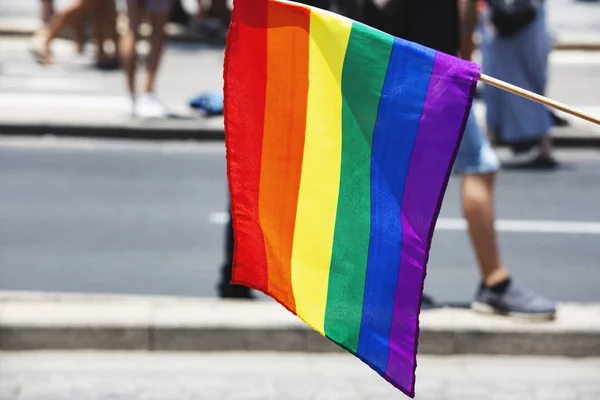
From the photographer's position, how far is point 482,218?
5.37 metres

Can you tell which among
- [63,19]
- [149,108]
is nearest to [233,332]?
[149,108]

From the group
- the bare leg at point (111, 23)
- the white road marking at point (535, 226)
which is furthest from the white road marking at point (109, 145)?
the bare leg at point (111, 23)

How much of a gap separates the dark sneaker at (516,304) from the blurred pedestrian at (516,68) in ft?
10.3

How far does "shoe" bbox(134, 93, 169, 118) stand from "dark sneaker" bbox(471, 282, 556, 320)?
509 cm

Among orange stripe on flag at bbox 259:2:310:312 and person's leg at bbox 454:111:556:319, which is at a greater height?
orange stripe on flag at bbox 259:2:310:312

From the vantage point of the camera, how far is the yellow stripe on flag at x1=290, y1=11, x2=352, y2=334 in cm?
303

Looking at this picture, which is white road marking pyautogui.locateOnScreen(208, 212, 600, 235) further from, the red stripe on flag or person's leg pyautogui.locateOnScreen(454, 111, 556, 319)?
the red stripe on flag

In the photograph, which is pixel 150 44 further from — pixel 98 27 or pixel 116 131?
pixel 98 27

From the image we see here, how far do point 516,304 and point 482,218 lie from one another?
37cm

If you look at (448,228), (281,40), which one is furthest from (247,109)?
(448,228)

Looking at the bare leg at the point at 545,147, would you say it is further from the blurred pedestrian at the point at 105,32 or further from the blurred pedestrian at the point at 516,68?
the blurred pedestrian at the point at 105,32

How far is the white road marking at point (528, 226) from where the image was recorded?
7.43 m

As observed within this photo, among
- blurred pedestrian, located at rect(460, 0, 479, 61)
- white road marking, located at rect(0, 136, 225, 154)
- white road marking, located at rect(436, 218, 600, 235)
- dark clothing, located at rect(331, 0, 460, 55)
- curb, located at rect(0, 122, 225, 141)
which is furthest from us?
curb, located at rect(0, 122, 225, 141)

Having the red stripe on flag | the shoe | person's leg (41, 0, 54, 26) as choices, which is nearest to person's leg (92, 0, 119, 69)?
person's leg (41, 0, 54, 26)
